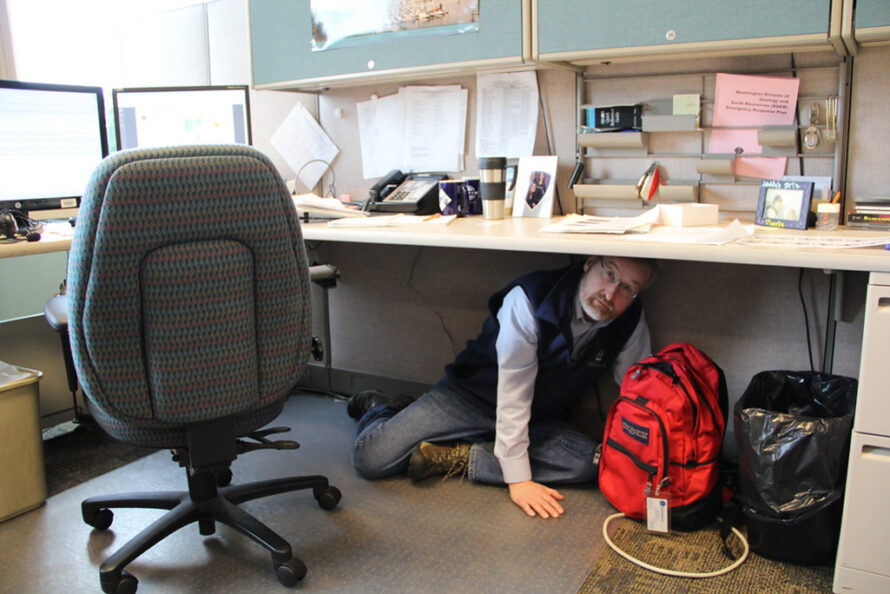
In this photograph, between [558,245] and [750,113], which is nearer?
[558,245]

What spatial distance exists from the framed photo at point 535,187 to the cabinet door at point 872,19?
731mm

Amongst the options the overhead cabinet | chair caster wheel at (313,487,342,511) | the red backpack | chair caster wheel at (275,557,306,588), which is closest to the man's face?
the red backpack

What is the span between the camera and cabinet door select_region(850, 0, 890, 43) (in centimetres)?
135

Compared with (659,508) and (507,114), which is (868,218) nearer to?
(659,508)

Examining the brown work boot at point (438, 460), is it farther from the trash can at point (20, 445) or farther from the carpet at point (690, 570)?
the trash can at point (20, 445)

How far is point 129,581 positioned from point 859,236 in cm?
150

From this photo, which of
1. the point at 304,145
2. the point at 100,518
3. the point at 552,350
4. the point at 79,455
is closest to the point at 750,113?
the point at 552,350

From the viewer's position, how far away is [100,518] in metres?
1.60

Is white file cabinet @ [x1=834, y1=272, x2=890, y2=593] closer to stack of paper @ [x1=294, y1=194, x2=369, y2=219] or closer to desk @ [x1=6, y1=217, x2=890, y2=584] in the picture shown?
desk @ [x1=6, y1=217, x2=890, y2=584]

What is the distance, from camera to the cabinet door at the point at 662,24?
4.67 ft

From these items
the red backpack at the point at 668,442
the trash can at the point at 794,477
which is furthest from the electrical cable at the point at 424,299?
the trash can at the point at 794,477

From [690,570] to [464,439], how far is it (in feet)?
2.16

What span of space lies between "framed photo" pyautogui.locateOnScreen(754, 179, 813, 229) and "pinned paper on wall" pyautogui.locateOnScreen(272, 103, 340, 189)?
4.32 feet

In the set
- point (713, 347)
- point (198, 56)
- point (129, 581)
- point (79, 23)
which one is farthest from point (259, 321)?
point (79, 23)
